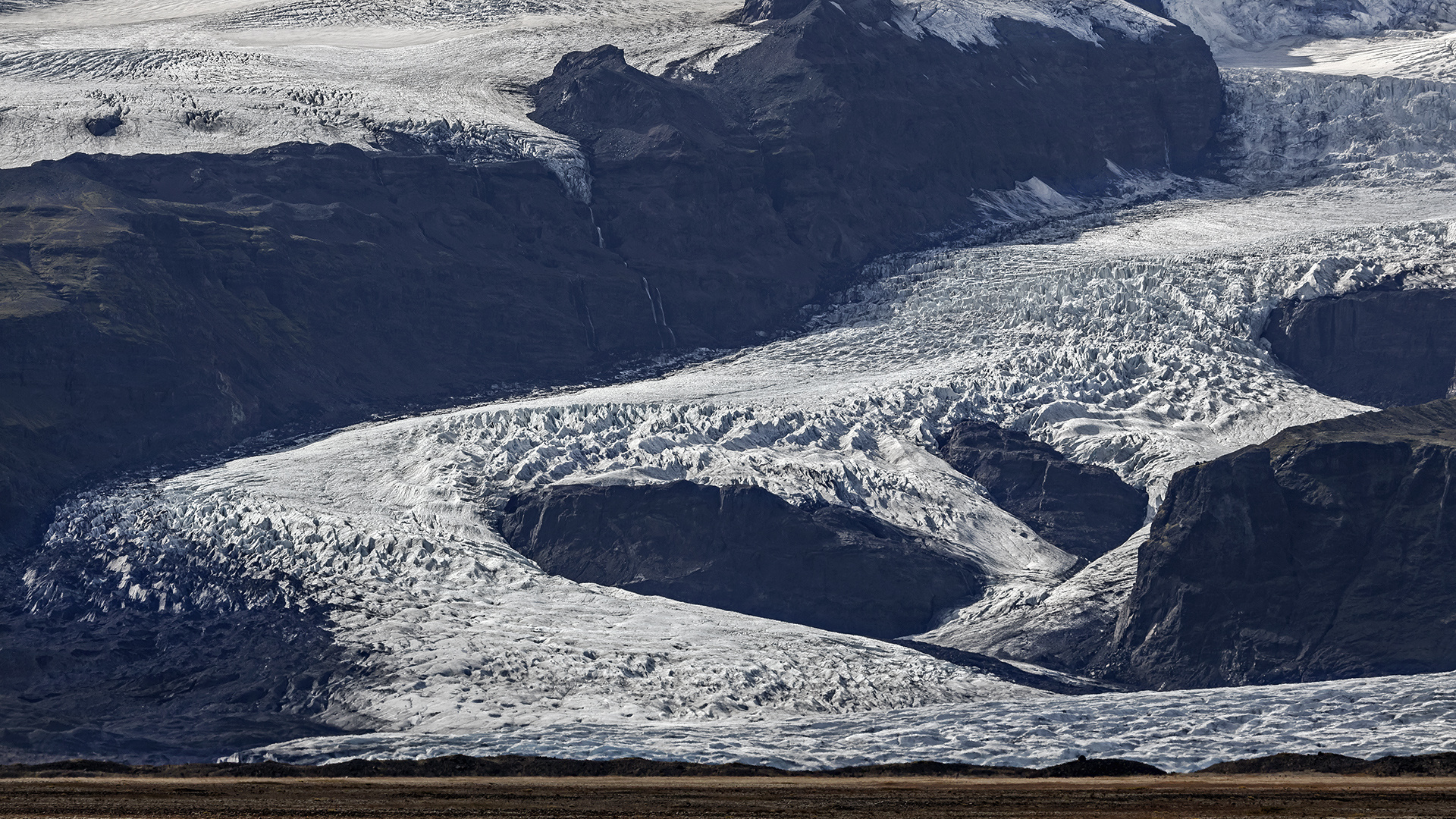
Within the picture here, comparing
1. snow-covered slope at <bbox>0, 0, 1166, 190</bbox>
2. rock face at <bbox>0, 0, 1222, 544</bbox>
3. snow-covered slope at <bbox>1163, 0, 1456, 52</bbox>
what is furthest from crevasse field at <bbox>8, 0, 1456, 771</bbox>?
rock face at <bbox>0, 0, 1222, 544</bbox>

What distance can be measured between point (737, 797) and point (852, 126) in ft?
297

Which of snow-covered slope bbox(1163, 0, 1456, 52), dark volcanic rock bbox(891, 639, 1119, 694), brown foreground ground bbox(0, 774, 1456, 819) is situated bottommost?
brown foreground ground bbox(0, 774, 1456, 819)

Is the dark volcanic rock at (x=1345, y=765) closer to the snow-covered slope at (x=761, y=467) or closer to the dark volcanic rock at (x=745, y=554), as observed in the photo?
the snow-covered slope at (x=761, y=467)

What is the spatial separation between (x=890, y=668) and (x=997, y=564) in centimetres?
1626

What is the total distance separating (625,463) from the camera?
314 feet

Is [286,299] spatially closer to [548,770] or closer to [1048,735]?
[548,770]

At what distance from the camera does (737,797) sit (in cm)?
5291

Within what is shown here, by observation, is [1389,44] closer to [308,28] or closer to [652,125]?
[652,125]

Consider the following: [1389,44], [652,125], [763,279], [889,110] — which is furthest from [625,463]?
[1389,44]

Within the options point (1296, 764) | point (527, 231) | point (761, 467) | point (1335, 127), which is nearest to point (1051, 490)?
point (761, 467)

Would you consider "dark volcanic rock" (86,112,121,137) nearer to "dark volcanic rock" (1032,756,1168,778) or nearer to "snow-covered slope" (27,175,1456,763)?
"snow-covered slope" (27,175,1456,763)

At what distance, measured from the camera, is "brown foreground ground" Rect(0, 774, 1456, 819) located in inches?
1938

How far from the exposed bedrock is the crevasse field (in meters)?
3.25

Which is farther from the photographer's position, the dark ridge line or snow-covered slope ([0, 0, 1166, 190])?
snow-covered slope ([0, 0, 1166, 190])
